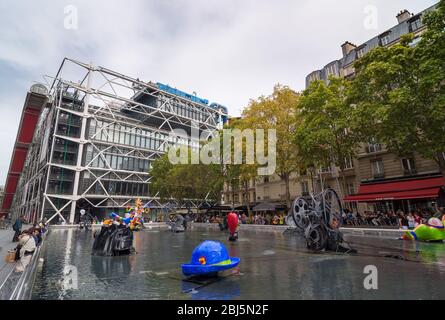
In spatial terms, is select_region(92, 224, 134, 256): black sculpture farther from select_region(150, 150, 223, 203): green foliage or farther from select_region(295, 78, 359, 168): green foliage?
select_region(150, 150, 223, 203): green foliage

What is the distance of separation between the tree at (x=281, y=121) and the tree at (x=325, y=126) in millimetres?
1906

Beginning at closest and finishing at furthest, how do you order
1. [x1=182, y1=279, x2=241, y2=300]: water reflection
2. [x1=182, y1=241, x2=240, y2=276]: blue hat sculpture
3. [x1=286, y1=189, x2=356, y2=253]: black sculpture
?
[x1=182, y1=279, x2=241, y2=300]: water reflection
[x1=182, y1=241, x2=240, y2=276]: blue hat sculpture
[x1=286, y1=189, x2=356, y2=253]: black sculpture

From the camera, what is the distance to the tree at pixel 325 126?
78.7 ft

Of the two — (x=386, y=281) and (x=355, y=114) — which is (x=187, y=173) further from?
(x=386, y=281)

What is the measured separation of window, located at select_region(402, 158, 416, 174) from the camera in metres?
25.6

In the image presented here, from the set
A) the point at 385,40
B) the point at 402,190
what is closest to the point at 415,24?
the point at 385,40

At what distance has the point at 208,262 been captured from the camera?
6.56 m

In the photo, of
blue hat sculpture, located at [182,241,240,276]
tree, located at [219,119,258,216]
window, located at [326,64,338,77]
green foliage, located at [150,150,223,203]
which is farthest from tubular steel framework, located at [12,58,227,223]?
blue hat sculpture, located at [182,241,240,276]

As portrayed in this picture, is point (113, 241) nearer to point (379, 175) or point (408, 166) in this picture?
point (379, 175)

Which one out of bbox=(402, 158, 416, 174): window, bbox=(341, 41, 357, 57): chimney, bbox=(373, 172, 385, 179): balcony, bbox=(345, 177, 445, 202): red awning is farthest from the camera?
bbox=(341, 41, 357, 57): chimney

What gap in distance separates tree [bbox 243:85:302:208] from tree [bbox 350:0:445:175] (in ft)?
26.0

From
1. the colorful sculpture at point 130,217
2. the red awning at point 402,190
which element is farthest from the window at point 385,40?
the colorful sculpture at point 130,217

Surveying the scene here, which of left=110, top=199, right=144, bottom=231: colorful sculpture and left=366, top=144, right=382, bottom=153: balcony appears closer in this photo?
left=110, top=199, right=144, bottom=231: colorful sculpture
